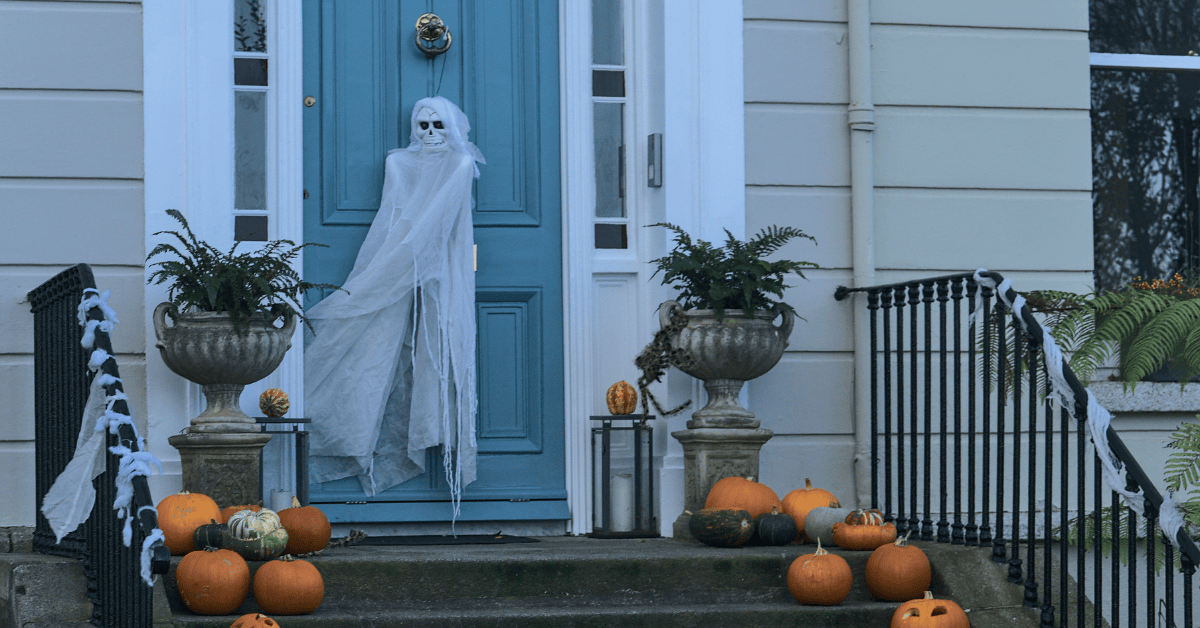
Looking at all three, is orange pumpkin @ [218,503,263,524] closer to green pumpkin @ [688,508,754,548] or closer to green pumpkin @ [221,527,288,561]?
green pumpkin @ [221,527,288,561]

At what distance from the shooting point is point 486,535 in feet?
15.5

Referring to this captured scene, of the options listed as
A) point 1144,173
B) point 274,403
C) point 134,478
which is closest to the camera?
point 134,478

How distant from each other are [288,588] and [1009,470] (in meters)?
2.73

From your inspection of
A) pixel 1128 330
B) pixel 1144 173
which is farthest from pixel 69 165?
pixel 1144 173

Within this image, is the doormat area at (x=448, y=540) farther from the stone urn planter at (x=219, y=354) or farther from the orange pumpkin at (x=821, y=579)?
the orange pumpkin at (x=821, y=579)

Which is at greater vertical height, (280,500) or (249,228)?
(249,228)

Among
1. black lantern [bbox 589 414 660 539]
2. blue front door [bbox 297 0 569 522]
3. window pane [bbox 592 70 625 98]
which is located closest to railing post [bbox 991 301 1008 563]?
black lantern [bbox 589 414 660 539]

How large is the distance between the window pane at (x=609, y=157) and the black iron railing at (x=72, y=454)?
1.96 meters

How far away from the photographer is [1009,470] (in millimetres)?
4730

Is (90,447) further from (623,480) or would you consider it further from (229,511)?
(623,480)

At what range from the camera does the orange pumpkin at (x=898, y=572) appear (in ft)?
12.2

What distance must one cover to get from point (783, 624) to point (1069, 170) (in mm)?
2349

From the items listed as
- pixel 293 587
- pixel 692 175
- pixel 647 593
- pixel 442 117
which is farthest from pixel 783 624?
pixel 442 117

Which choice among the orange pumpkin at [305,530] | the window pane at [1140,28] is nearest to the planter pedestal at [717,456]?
the orange pumpkin at [305,530]
